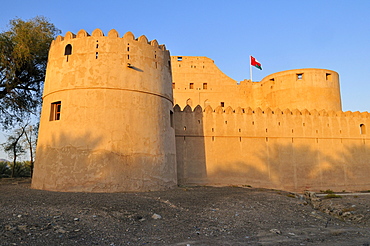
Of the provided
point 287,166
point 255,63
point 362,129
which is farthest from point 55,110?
point 255,63

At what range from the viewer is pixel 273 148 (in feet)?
57.0

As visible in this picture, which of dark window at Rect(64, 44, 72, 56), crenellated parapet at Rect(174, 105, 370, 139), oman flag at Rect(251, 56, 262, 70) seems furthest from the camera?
oman flag at Rect(251, 56, 262, 70)

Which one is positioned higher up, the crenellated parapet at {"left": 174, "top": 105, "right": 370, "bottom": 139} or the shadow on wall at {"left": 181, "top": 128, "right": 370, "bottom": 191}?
the crenellated parapet at {"left": 174, "top": 105, "right": 370, "bottom": 139}

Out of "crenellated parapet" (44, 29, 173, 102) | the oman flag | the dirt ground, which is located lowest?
the dirt ground

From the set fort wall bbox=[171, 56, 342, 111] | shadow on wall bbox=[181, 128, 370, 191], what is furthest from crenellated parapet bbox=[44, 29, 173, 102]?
fort wall bbox=[171, 56, 342, 111]

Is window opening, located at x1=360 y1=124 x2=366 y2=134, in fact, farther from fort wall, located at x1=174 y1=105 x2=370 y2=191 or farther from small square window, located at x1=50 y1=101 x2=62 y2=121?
small square window, located at x1=50 y1=101 x2=62 y2=121

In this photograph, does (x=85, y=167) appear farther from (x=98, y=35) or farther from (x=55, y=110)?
(x=98, y=35)

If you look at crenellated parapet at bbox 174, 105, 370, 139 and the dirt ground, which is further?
crenellated parapet at bbox 174, 105, 370, 139

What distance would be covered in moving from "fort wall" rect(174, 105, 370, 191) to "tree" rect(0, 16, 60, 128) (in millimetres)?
7247

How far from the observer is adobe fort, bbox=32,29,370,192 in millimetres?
11078

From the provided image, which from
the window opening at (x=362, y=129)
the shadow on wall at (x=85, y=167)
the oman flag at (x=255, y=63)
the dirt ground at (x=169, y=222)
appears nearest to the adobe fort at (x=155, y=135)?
the shadow on wall at (x=85, y=167)

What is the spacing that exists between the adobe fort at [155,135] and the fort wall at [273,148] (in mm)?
55

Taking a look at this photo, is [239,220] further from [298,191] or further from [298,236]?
[298,191]

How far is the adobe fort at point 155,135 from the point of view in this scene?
1108 cm
